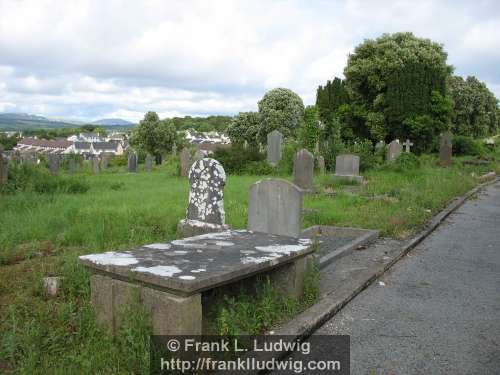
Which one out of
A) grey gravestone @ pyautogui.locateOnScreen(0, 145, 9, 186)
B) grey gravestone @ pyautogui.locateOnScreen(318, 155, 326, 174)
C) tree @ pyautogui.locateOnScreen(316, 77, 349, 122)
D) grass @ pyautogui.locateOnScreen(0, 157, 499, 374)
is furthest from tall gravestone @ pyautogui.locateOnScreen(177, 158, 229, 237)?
tree @ pyautogui.locateOnScreen(316, 77, 349, 122)

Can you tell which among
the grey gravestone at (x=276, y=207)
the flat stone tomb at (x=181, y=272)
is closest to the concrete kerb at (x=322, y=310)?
the flat stone tomb at (x=181, y=272)

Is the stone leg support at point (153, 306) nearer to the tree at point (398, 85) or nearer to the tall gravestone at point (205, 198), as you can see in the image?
the tall gravestone at point (205, 198)

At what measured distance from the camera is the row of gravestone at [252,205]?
6156 millimetres

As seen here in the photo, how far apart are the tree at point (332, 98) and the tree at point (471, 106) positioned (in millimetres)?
19361

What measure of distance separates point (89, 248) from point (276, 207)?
2547mm

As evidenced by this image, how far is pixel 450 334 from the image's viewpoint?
4.16 m

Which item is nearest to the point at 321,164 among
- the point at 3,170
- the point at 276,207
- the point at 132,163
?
the point at 3,170

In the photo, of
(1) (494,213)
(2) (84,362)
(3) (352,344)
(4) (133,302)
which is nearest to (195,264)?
(4) (133,302)

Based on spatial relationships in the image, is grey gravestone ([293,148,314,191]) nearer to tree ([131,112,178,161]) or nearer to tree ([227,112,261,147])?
tree ([227,112,261,147])

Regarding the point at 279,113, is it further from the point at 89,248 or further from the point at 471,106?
the point at 89,248

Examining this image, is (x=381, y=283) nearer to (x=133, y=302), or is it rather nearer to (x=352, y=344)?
(x=352, y=344)

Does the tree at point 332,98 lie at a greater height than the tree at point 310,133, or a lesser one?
greater

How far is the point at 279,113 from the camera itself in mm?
49594

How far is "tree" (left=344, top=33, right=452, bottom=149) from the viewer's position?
90.8ft
